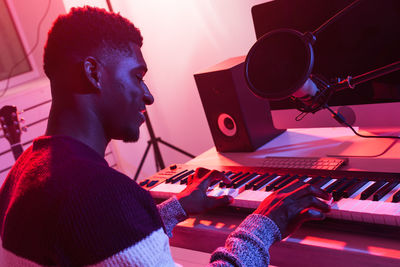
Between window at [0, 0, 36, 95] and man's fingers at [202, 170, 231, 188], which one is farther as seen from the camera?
window at [0, 0, 36, 95]

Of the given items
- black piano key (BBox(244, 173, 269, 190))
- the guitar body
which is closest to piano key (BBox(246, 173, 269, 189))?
black piano key (BBox(244, 173, 269, 190))

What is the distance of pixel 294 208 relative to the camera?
3.34 feet

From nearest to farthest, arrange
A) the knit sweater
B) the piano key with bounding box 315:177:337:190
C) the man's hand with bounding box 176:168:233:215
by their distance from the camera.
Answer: the knit sweater → the piano key with bounding box 315:177:337:190 → the man's hand with bounding box 176:168:233:215

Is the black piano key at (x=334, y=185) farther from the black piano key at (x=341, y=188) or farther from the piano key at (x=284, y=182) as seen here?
the piano key at (x=284, y=182)

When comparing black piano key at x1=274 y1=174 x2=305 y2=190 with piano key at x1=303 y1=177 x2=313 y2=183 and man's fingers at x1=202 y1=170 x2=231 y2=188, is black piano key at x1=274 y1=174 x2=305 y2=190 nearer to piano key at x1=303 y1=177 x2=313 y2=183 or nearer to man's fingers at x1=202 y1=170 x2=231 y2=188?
piano key at x1=303 y1=177 x2=313 y2=183

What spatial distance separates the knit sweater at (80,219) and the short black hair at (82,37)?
0.66 feet

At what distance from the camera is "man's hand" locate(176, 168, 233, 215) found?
4.25ft

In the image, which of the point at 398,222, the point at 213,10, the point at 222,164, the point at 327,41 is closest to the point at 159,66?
the point at 213,10

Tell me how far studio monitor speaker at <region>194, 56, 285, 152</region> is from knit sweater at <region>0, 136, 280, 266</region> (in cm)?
81

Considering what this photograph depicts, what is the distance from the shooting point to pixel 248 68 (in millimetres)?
1143

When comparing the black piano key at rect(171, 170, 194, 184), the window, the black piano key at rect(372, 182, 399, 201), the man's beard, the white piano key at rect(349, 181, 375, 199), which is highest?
the window

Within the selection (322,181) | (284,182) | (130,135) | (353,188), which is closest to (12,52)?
(130,135)

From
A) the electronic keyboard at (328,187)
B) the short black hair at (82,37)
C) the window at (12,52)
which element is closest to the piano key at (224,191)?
the electronic keyboard at (328,187)

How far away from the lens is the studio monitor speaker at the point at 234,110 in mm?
1675
